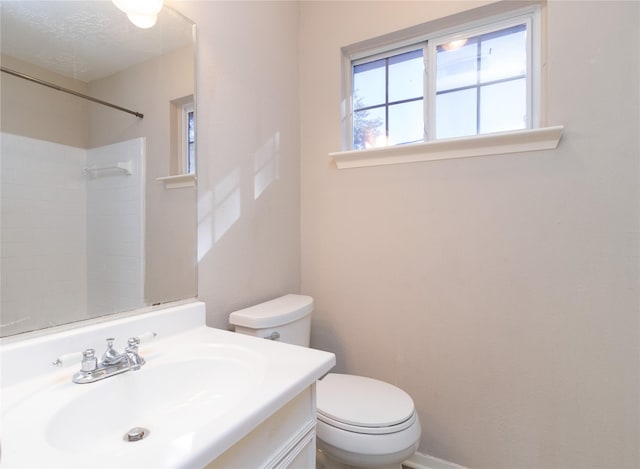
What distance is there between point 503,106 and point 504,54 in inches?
8.9

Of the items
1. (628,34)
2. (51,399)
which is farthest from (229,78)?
(628,34)

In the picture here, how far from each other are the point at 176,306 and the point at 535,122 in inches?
60.3

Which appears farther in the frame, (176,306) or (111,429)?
(176,306)

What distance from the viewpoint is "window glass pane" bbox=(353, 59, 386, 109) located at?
64.6 inches

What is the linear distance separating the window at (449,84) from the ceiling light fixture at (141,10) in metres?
0.93

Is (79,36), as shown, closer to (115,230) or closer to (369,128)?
(115,230)

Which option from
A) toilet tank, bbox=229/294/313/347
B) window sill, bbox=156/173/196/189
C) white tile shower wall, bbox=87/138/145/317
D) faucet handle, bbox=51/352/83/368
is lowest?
toilet tank, bbox=229/294/313/347

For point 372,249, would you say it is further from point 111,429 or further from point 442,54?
point 111,429

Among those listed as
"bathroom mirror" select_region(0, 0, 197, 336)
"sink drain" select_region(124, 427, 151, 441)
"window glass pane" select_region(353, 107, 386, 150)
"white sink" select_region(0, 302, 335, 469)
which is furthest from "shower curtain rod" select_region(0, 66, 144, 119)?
"window glass pane" select_region(353, 107, 386, 150)

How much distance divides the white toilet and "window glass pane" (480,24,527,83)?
130 centimetres

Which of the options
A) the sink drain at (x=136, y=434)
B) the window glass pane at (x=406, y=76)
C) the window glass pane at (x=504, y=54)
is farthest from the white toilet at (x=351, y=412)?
the window glass pane at (x=504, y=54)

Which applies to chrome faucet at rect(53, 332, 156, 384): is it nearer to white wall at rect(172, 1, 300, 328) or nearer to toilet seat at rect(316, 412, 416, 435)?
white wall at rect(172, 1, 300, 328)

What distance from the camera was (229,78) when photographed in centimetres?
128

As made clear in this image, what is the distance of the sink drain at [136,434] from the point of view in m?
0.68
